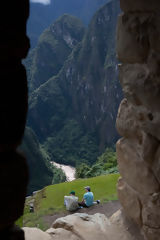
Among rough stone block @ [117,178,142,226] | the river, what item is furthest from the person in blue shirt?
the river

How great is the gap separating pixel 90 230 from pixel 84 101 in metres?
67.7

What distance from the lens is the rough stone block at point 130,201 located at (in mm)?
3771

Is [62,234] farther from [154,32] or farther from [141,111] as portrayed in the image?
[154,32]

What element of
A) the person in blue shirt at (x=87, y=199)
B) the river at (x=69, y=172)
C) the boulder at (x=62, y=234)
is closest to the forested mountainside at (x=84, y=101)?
the river at (x=69, y=172)

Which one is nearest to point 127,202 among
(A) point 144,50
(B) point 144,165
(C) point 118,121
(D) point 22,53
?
(B) point 144,165

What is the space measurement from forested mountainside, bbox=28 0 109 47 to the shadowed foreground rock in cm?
11476

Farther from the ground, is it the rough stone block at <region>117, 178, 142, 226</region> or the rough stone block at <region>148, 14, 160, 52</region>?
the rough stone block at <region>148, 14, 160, 52</region>

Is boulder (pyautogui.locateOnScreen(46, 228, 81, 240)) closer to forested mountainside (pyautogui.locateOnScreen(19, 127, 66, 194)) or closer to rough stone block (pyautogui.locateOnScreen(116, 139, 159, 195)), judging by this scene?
rough stone block (pyautogui.locateOnScreen(116, 139, 159, 195))

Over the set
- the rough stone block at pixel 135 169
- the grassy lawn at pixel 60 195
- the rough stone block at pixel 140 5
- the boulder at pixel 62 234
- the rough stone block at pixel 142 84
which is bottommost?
the grassy lawn at pixel 60 195

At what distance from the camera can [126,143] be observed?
3.77 metres

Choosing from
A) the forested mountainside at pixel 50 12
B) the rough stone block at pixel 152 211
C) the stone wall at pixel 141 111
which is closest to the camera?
the stone wall at pixel 141 111

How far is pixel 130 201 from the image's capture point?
387 cm

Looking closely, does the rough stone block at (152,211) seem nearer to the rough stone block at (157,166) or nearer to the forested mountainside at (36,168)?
the rough stone block at (157,166)

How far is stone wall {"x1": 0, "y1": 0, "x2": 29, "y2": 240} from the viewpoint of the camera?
1.14 meters
